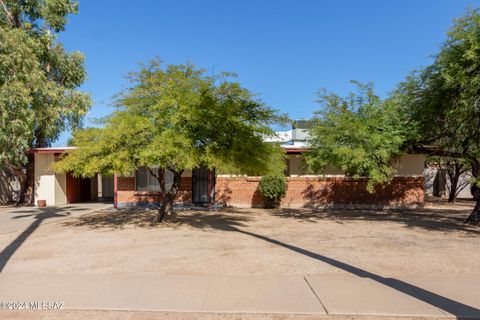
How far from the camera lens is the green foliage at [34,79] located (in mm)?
16734

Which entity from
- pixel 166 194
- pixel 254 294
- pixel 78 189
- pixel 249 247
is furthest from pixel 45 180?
pixel 254 294

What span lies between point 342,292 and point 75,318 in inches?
139

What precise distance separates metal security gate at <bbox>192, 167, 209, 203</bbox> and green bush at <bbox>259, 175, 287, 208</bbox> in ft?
9.07

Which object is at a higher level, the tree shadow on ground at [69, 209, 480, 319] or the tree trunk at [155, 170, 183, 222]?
the tree trunk at [155, 170, 183, 222]

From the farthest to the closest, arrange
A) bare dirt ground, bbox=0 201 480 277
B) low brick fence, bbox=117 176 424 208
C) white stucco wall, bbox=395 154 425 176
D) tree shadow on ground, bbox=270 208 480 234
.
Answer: white stucco wall, bbox=395 154 425 176
low brick fence, bbox=117 176 424 208
tree shadow on ground, bbox=270 208 480 234
bare dirt ground, bbox=0 201 480 277

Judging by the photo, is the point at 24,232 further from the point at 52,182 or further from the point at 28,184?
the point at 28,184

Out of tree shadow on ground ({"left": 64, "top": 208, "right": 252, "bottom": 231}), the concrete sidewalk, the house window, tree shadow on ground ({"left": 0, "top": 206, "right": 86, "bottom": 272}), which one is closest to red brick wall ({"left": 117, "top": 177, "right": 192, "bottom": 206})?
the house window

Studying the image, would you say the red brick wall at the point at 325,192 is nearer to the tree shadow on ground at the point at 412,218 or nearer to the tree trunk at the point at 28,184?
the tree shadow on ground at the point at 412,218

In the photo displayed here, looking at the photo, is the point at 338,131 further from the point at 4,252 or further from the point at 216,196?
the point at 4,252

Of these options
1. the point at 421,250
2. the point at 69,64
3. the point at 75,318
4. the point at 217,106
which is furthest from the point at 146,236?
the point at 69,64

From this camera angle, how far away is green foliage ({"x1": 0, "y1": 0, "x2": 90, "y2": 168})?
1673cm

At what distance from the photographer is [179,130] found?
10492 millimetres

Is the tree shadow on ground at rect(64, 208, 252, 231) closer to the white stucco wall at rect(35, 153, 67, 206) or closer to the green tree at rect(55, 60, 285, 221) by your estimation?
the green tree at rect(55, 60, 285, 221)

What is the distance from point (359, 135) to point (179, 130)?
6.87 metres
